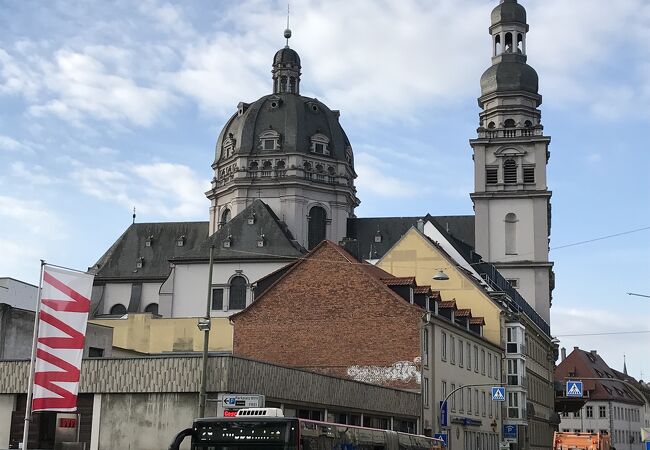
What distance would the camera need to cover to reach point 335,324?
164 feet

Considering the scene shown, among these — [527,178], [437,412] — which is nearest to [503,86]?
[527,178]

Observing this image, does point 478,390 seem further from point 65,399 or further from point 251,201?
point 251,201

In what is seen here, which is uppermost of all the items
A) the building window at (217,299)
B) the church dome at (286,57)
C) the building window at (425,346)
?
the church dome at (286,57)

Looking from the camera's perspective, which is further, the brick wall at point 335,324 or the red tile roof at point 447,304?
the red tile roof at point 447,304

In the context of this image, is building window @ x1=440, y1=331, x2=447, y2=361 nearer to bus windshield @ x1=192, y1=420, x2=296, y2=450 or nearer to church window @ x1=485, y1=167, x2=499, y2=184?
bus windshield @ x1=192, y1=420, x2=296, y2=450

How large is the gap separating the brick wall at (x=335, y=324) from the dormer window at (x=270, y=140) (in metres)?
52.3

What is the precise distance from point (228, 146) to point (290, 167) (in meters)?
8.47

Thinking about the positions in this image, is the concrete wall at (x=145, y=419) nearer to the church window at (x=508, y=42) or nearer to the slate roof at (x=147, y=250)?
the slate roof at (x=147, y=250)

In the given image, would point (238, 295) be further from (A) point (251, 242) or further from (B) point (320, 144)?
(B) point (320, 144)

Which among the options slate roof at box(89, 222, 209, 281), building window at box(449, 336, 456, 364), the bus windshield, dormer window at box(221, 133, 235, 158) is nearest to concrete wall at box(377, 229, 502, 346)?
building window at box(449, 336, 456, 364)

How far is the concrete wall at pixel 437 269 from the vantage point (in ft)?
199

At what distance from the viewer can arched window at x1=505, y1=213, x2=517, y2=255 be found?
9694 centimetres

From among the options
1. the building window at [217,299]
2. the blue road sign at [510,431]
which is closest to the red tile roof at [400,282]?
the blue road sign at [510,431]

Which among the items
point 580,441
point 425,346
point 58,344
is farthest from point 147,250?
point 58,344
